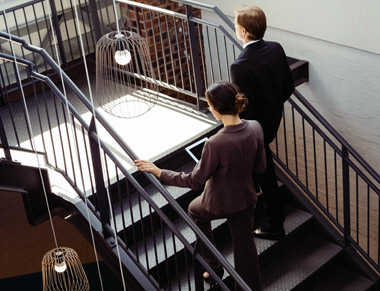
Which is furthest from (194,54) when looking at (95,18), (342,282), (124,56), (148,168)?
(342,282)

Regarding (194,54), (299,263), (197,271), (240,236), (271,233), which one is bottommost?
(299,263)

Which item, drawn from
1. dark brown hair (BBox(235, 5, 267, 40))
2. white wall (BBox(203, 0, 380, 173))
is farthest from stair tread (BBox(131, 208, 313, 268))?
dark brown hair (BBox(235, 5, 267, 40))

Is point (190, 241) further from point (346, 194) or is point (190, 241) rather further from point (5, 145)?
point (5, 145)

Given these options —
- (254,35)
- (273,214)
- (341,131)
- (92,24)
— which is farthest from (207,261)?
(92,24)

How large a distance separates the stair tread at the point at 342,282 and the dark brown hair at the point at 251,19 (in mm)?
1927

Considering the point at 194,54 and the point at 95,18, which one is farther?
the point at 95,18

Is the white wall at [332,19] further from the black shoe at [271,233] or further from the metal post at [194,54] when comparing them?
the black shoe at [271,233]

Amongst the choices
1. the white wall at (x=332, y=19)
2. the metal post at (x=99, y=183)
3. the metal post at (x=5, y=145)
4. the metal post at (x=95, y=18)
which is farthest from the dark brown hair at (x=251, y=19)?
the metal post at (x=95, y=18)

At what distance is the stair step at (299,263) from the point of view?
4516 mm

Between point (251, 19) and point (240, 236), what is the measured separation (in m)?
1.25

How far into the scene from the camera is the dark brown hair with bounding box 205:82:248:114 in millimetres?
3441

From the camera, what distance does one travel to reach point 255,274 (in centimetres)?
399

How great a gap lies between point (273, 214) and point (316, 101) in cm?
161

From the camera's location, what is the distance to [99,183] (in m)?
4.14
